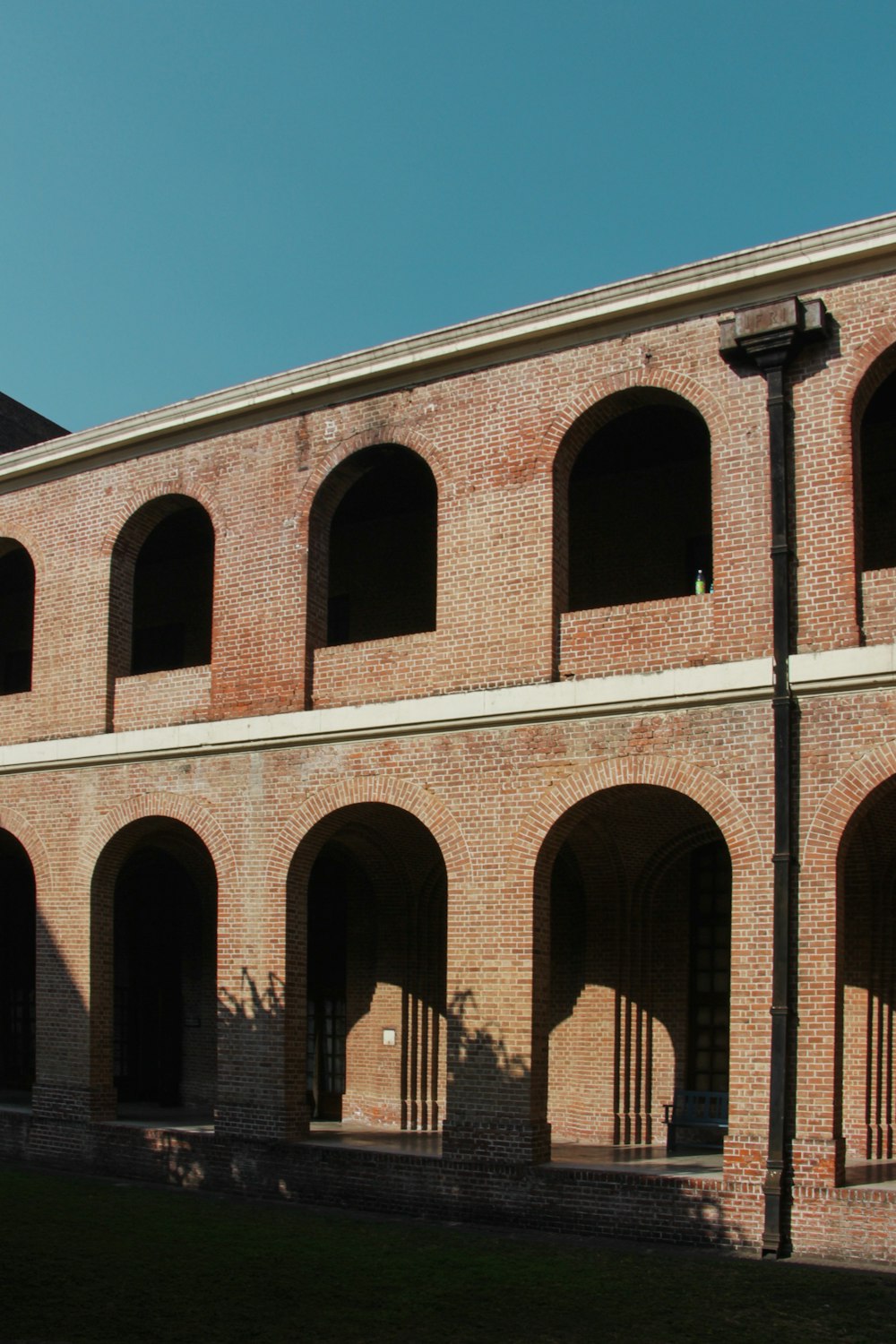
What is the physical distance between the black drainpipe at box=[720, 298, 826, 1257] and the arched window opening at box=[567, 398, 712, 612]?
273 cm

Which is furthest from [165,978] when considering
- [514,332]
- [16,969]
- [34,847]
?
[514,332]

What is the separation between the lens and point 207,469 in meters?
15.7

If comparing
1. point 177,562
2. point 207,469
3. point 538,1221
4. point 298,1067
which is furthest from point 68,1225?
point 177,562

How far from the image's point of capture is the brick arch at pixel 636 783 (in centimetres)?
1173

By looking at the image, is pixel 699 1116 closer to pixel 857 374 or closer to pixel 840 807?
pixel 840 807

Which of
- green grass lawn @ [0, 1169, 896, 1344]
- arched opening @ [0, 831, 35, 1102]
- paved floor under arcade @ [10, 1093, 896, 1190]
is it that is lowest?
green grass lawn @ [0, 1169, 896, 1344]

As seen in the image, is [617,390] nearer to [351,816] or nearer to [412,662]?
[412,662]

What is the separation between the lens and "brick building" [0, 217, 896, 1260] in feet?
38.1

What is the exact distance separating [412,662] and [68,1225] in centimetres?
577

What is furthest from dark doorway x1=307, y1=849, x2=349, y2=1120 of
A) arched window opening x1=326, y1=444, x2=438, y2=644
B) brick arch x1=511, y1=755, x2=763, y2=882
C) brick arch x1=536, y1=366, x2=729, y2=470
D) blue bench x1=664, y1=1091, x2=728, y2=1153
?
brick arch x1=536, y1=366, x2=729, y2=470

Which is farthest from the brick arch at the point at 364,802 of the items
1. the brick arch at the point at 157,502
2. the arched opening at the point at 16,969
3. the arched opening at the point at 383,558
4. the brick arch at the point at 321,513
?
the arched opening at the point at 16,969

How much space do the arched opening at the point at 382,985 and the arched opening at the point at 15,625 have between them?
588 centimetres

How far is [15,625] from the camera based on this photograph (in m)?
20.9

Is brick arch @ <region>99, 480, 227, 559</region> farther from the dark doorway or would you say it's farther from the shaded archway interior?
the shaded archway interior
